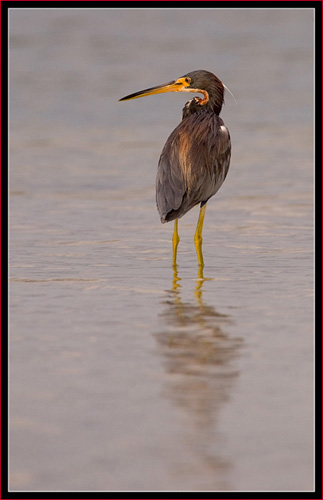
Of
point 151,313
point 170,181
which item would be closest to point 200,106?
point 170,181

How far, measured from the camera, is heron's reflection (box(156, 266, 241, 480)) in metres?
4.40

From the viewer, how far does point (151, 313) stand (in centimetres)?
645

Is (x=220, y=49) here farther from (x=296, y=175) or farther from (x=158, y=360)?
(x=158, y=360)

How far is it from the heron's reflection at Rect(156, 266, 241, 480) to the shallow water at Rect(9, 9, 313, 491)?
12 millimetres

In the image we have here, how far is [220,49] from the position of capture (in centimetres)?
2355

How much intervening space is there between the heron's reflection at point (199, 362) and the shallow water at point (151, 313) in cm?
1

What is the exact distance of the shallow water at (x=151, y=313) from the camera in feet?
13.6

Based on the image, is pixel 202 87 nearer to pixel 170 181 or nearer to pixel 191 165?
pixel 191 165

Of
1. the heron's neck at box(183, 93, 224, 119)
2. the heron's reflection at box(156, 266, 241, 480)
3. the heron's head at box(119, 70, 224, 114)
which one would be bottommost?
the heron's reflection at box(156, 266, 241, 480)

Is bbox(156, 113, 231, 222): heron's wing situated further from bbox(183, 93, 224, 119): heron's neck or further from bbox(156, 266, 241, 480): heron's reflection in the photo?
bbox(156, 266, 241, 480): heron's reflection

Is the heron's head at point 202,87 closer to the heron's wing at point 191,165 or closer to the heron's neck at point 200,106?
the heron's neck at point 200,106

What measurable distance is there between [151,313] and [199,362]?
118 centimetres

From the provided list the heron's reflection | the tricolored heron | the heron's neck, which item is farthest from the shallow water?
the heron's neck

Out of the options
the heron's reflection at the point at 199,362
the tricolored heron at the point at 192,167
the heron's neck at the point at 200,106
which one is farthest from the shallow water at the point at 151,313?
the heron's neck at the point at 200,106
